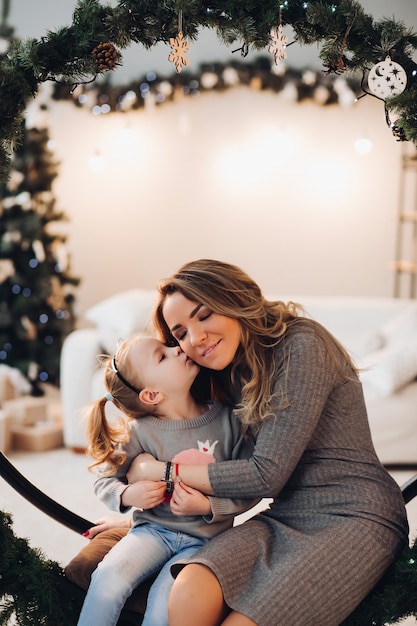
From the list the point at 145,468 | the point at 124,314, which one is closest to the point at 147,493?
the point at 145,468

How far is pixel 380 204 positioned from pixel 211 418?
13.3 ft

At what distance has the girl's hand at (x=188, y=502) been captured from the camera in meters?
1.82

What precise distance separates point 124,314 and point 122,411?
2.62 m

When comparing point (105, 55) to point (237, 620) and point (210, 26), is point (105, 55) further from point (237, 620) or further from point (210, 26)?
point (237, 620)

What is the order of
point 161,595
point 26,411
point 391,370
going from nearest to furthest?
point 161,595 < point 391,370 < point 26,411

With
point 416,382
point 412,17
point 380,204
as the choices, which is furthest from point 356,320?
point 412,17

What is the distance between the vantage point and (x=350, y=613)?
1753 mm

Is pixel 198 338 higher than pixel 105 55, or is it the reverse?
pixel 105 55

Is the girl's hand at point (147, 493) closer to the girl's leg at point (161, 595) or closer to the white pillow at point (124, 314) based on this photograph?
the girl's leg at point (161, 595)

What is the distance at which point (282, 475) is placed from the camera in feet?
5.86

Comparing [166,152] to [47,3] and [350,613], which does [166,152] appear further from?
[350,613]

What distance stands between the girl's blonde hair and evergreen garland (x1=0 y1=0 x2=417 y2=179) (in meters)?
0.58

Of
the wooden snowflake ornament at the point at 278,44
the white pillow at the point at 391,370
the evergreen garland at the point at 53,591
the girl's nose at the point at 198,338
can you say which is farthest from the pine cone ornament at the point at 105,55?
the white pillow at the point at 391,370

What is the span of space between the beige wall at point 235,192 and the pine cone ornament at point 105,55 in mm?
4034
